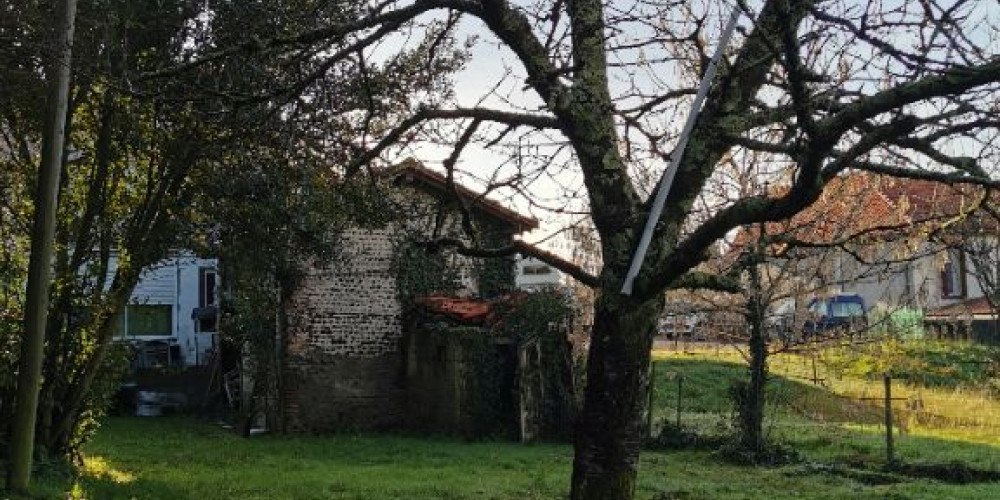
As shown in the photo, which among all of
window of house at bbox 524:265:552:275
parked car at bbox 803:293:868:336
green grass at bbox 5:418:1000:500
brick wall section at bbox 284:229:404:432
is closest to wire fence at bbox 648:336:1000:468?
parked car at bbox 803:293:868:336

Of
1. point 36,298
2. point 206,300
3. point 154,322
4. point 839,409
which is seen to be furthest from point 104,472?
point 154,322

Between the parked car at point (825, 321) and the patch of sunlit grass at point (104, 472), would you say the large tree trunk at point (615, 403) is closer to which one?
the patch of sunlit grass at point (104, 472)

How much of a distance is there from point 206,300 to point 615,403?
100 ft

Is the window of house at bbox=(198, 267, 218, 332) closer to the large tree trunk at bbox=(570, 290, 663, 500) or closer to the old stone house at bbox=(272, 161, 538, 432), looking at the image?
the old stone house at bbox=(272, 161, 538, 432)

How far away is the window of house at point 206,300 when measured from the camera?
30.8 metres

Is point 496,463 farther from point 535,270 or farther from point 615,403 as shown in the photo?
point 615,403

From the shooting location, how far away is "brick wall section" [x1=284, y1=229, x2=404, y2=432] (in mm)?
19578

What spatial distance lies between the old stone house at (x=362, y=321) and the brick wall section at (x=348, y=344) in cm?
2

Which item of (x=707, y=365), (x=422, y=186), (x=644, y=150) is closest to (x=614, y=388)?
(x=644, y=150)

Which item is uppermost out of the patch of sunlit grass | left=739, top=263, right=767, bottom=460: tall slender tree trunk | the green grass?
left=739, top=263, right=767, bottom=460: tall slender tree trunk

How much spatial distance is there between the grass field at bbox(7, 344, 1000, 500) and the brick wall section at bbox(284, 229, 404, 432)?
40.1 inches

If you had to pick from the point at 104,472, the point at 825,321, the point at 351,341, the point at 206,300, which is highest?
the point at 206,300

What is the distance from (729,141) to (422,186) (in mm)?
7841

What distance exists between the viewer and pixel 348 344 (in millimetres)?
20203
